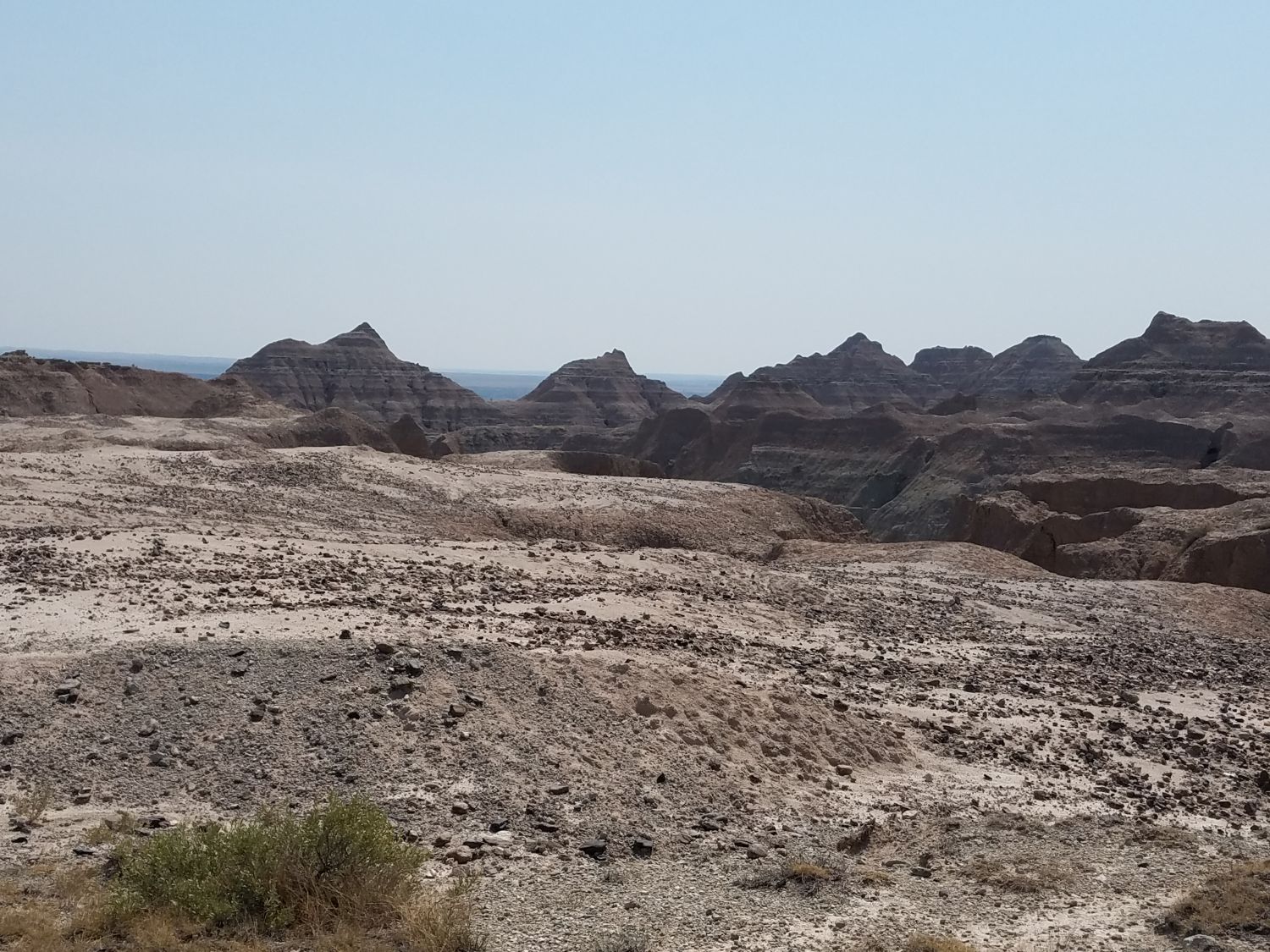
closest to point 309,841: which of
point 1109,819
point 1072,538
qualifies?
point 1109,819

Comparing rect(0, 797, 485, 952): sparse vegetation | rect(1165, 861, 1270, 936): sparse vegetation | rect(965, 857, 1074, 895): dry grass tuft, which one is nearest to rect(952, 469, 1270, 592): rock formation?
rect(965, 857, 1074, 895): dry grass tuft

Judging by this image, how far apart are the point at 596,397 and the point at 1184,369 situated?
5151 centimetres

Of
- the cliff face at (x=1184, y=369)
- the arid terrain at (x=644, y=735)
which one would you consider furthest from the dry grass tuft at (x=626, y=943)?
the cliff face at (x=1184, y=369)

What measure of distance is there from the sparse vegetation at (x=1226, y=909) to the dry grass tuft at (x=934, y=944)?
1343 mm

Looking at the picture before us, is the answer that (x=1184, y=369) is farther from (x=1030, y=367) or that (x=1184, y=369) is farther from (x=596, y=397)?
(x=596, y=397)

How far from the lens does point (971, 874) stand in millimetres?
7570

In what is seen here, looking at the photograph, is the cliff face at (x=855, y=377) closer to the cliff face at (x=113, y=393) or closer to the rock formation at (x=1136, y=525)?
the cliff face at (x=113, y=393)

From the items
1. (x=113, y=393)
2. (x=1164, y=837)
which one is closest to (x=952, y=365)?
(x=113, y=393)

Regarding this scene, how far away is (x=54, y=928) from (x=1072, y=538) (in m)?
29.0

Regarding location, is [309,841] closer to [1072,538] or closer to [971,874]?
[971,874]

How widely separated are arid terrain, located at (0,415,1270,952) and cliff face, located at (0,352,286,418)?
3545 centimetres

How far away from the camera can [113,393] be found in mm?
53906

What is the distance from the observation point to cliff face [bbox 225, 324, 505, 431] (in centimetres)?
9375

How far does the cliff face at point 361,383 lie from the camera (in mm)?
93750
